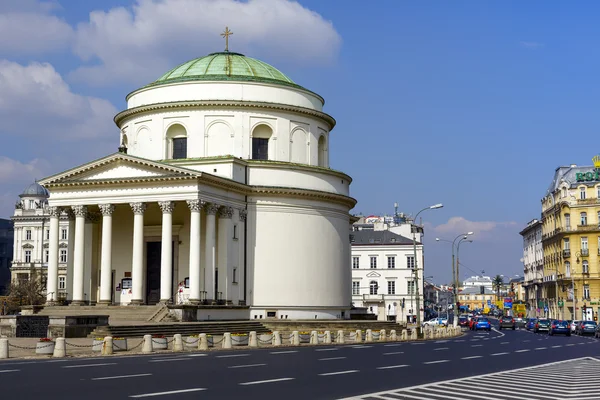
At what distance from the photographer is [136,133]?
196 ft

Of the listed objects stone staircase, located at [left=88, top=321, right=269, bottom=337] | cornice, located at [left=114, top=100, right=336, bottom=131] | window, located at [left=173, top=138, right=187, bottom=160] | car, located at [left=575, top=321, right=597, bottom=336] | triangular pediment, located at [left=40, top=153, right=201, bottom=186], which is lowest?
car, located at [left=575, top=321, right=597, bottom=336]

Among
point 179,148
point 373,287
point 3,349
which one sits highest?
point 179,148

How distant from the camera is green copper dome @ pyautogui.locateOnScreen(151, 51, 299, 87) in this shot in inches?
2308

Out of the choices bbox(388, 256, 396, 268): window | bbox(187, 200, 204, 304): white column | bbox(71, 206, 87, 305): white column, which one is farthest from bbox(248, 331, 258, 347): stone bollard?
bbox(388, 256, 396, 268): window

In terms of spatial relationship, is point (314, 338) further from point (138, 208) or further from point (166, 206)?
point (138, 208)

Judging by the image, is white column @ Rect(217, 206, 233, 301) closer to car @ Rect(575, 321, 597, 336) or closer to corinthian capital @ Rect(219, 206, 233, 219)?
corinthian capital @ Rect(219, 206, 233, 219)

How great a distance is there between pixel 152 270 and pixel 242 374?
34255 mm

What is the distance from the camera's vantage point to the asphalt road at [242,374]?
1791cm

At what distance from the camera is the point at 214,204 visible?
51406mm

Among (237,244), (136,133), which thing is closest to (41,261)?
(136,133)

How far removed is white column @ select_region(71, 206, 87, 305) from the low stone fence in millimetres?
12523

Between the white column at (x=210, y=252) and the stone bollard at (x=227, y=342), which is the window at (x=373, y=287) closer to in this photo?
the white column at (x=210, y=252)

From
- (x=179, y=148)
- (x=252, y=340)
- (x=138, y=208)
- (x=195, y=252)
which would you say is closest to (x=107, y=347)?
(x=252, y=340)

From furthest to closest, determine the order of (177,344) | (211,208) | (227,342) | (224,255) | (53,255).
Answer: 1. (53,255)
2. (224,255)
3. (211,208)
4. (227,342)
5. (177,344)
